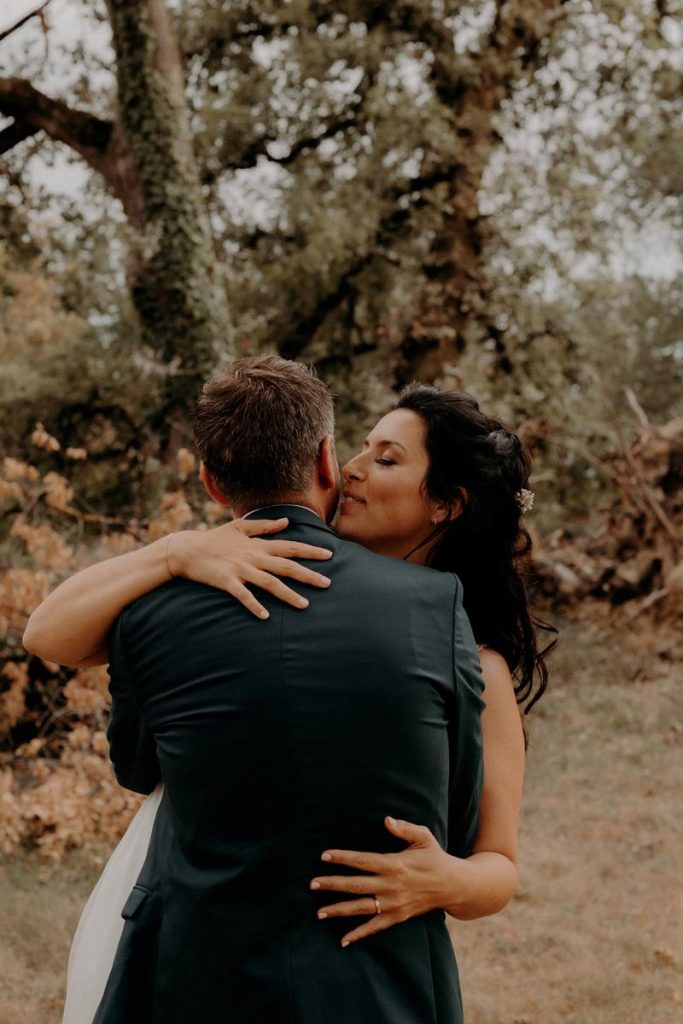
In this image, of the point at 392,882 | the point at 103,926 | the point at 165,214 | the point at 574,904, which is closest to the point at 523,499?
the point at 392,882

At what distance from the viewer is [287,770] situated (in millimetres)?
1632

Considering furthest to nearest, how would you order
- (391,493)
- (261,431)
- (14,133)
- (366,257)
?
(366,257), (14,133), (391,493), (261,431)

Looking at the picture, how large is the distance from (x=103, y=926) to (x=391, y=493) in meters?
1.20

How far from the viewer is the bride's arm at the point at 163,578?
173 centimetres

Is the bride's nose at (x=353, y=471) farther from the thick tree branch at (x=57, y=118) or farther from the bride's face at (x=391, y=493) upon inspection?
the thick tree branch at (x=57, y=118)

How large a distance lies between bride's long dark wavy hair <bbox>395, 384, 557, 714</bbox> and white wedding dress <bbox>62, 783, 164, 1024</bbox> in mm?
957

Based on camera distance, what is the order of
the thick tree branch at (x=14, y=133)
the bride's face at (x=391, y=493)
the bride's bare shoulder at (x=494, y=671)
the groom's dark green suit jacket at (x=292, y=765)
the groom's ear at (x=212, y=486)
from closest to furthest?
the groom's dark green suit jacket at (x=292, y=765) < the groom's ear at (x=212, y=486) < the bride's bare shoulder at (x=494, y=671) < the bride's face at (x=391, y=493) < the thick tree branch at (x=14, y=133)

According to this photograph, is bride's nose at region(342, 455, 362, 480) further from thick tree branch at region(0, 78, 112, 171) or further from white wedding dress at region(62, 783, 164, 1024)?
thick tree branch at region(0, 78, 112, 171)

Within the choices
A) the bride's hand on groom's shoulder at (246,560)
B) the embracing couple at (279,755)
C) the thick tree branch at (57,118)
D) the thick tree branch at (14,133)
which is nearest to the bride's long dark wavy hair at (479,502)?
the embracing couple at (279,755)

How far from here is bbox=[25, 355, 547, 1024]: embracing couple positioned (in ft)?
5.41

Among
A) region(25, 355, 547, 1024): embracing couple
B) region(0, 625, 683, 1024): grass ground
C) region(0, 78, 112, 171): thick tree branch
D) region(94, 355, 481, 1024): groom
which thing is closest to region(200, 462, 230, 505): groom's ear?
region(25, 355, 547, 1024): embracing couple

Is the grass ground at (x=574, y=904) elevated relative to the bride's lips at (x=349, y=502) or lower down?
lower down

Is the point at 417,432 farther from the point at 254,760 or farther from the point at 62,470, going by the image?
the point at 62,470

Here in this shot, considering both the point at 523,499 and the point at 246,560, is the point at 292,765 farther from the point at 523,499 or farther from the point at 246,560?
the point at 523,499
